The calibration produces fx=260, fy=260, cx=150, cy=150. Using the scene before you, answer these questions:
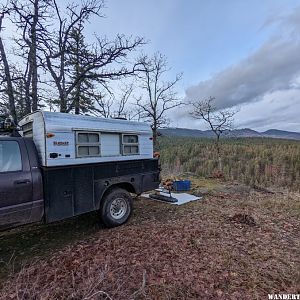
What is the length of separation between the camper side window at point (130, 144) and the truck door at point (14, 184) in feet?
7.52

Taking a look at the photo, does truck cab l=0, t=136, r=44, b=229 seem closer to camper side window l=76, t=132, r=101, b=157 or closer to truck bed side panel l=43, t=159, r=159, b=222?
truck bed side panel l=43, t=159, r=159, b=222

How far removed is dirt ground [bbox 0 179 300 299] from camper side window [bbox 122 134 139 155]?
1.64 meters

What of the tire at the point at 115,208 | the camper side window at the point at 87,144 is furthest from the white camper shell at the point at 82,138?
the tire at the point at 115,208

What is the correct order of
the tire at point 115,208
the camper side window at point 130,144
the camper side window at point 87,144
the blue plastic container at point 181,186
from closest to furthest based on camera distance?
the camper side window at point 87,144, the tire at point 115,208, the camper side window at point 130,144, the blue plastic container at point 181,186

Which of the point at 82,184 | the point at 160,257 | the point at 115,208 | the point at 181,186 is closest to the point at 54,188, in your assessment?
the point at 82,184

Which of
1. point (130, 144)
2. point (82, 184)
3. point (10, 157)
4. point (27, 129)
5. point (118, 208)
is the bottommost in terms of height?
point (118, 208)

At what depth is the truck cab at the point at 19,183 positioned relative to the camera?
4.07 metres

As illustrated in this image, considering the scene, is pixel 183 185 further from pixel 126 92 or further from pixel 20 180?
pixel 126 92

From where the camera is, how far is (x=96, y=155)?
5.45 meters

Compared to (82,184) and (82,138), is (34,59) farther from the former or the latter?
(82,184)

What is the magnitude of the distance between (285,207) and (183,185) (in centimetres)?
356

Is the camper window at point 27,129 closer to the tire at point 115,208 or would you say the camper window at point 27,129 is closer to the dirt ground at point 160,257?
the tire at point 115,208

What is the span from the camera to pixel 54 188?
15.1ft

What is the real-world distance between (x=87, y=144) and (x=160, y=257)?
262 centimetres
